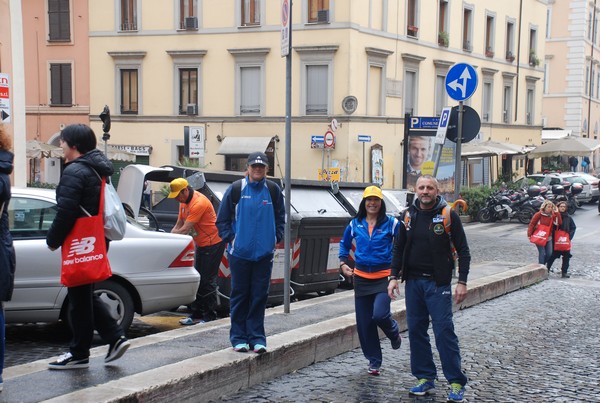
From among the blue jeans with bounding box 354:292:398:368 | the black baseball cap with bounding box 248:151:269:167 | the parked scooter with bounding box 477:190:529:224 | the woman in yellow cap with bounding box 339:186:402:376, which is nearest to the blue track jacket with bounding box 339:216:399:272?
the woman in yellow cap with bounding box 339:186:402:376

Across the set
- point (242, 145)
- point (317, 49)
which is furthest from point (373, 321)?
point (242, 145)

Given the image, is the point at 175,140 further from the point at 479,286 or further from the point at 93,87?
the point at 479,286

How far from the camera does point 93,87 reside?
3588 cm

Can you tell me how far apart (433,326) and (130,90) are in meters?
→ 31.4

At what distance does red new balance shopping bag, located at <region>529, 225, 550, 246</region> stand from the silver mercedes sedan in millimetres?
9361

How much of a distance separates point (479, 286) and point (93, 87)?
2799 cm

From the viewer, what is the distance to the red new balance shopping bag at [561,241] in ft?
50.7

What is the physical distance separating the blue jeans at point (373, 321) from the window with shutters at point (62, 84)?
1280 inches

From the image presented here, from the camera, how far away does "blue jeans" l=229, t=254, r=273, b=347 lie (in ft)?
21.5

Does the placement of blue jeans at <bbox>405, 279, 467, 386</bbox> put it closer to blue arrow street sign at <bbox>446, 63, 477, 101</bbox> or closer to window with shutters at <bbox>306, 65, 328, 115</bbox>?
blue arrow street sign at <bbox>446, 63, 477, 101</bbox>

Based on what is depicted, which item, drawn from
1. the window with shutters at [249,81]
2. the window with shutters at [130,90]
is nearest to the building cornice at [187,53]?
the window with shutters at [249,81]

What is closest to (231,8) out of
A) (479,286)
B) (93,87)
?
(93,87)

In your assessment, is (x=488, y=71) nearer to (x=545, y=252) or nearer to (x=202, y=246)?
(x=545, y=252)

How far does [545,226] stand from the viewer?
616 inches
